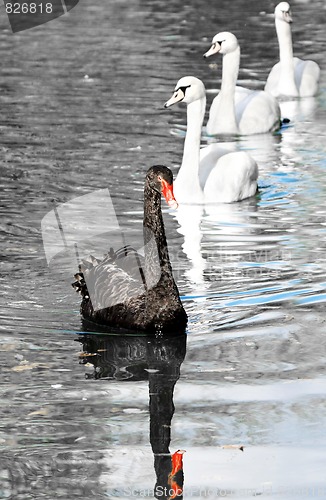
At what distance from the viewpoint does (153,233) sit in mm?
9438

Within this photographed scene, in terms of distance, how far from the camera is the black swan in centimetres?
913

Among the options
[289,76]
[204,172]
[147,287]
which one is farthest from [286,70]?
[147,287]

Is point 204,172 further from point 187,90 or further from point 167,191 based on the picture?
point 167,191

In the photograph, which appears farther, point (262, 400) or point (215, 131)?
point (215, 131)

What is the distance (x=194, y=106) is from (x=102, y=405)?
6941 mm

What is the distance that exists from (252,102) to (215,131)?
823 millimetres

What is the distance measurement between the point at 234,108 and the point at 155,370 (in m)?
9.01

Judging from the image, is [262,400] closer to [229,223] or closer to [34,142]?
[229,223]

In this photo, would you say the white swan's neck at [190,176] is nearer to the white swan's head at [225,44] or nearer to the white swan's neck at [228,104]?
the white swan's neck at [228,104]

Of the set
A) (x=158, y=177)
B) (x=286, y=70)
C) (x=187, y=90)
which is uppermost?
(x=158, y=177)

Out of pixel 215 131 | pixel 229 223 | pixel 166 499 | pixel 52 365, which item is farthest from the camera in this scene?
pixel 215 131

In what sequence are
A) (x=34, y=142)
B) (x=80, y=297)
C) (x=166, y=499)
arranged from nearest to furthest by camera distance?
(x=166, y=499) < (x=80, y=297) < (x=34, y=142)

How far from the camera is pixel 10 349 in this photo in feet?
28.6

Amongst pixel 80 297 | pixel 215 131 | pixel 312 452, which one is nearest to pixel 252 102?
pixel 215 131
